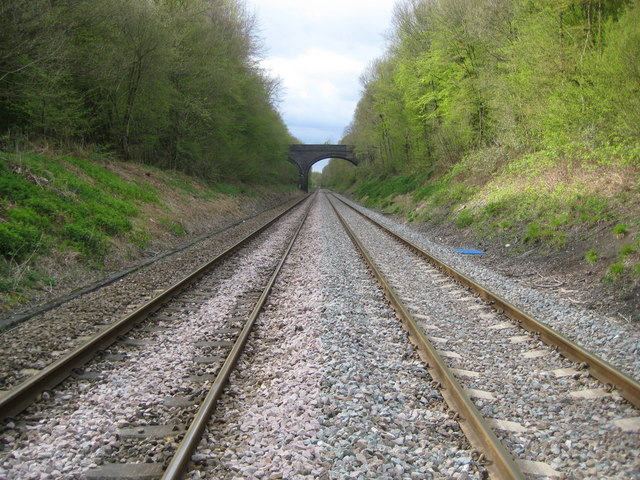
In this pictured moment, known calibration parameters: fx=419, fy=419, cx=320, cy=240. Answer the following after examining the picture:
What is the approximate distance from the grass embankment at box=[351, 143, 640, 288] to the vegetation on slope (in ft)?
0.12

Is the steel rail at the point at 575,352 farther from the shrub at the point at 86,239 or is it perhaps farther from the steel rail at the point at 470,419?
the shrub at the point at 86,239

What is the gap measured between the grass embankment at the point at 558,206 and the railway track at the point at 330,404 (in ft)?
11.2

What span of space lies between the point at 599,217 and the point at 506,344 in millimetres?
5524

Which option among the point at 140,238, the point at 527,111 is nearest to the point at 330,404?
the point at 140,238

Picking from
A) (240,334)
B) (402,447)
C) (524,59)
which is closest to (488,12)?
(524,59)

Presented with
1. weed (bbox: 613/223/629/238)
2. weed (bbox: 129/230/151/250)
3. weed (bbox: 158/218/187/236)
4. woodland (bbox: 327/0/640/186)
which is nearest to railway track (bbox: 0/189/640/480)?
weed (bbox: 613/223/629/238)

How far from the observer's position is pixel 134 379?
4.23m

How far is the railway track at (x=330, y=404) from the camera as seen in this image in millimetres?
2984

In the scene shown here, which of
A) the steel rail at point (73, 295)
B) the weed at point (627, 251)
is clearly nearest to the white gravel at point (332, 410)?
the steel rail at point (73, 295)

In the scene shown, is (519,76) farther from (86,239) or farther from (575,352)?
(86,239)

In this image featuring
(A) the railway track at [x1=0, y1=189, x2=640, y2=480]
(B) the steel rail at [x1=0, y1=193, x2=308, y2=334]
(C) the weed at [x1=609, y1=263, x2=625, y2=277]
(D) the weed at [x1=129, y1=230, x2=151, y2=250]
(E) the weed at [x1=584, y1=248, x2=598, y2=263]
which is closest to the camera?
(A) the railway track at [x1=0, y1=189, x2=640, y2=480]

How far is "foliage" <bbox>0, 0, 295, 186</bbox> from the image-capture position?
37.7ft

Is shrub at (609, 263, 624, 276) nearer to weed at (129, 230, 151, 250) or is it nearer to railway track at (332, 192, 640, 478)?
railway track at (332, 192, 640, 478)

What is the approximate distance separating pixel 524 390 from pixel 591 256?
5.21 m
